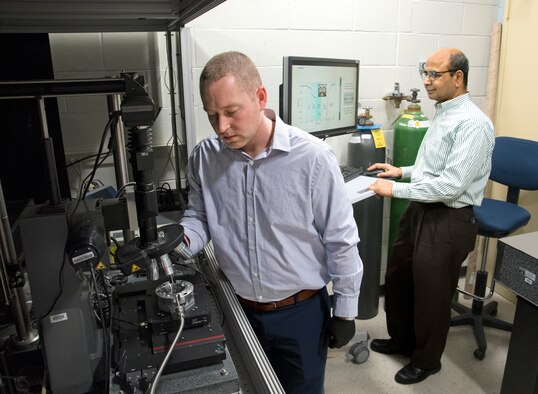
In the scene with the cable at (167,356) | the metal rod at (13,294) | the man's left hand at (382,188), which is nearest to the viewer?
the cable at (167,356)

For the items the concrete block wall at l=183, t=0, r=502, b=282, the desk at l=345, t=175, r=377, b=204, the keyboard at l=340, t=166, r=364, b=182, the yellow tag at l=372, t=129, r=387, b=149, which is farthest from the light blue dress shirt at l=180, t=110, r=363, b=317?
the yellow tag at l=372, t=129, r=387, b=149

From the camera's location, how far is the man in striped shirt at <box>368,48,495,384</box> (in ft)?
6.20

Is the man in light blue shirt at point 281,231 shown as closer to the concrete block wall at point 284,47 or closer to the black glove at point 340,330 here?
the black glove at point 340,330

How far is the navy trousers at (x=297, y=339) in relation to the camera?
1.33 meters

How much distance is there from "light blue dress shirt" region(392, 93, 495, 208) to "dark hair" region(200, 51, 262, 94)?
1111mm

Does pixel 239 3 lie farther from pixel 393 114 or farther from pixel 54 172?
pixel 54 172

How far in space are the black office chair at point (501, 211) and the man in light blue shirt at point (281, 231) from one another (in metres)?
1.30

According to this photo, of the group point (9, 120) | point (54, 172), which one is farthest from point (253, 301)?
point (9, 120)

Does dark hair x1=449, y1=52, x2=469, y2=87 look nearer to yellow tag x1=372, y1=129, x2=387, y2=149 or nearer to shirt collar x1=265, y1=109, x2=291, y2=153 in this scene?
yellow tag x1=372, y1=129, x2=387, y2=149

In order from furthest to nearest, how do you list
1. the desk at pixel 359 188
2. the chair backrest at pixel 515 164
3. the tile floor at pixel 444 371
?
the chair backrest at pixel 515 164
the tile floor at pixel 444 371
the desk at pixel 359 188

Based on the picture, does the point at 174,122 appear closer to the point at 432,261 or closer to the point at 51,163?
the point at 51,163

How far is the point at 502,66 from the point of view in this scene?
8.90 feet

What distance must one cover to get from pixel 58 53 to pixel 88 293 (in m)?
1.46

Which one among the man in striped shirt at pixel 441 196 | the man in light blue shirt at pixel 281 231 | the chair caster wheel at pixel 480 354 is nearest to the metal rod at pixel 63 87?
the man in light blue shirt at pixel 281 231
